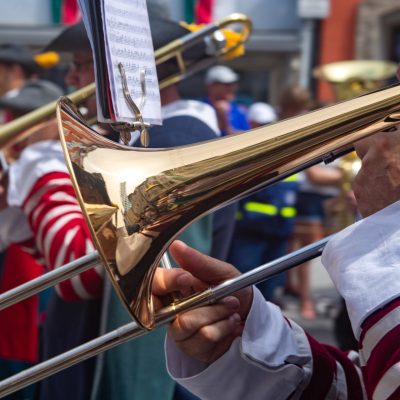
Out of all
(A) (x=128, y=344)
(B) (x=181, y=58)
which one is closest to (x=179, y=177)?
(A) (x=128, y=344)

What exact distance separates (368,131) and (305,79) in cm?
826

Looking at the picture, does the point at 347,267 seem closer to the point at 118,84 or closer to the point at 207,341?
the point at 207,341

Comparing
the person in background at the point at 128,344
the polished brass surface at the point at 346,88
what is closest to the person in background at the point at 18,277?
the person in background at the point at 128,344

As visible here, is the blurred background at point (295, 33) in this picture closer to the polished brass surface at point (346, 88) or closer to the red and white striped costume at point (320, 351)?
the polished brass surface at point (346, 88)

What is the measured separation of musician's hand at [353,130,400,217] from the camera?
1097 mm

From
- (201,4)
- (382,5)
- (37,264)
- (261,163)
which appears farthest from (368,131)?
(382,5)

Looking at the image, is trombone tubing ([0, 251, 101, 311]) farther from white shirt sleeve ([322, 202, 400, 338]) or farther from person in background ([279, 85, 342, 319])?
person in background ([279, 85, 342, 319])

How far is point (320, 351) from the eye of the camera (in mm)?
1346

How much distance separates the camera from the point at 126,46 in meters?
1.29

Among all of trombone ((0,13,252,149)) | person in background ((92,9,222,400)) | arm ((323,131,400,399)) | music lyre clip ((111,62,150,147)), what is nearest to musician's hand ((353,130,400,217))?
arm ((323,131,400,399))

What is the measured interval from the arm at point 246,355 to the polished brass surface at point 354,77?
151 inches

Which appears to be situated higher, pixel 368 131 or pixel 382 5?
pixel 368 131

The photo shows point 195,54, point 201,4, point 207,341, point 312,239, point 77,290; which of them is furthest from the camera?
point 201,4

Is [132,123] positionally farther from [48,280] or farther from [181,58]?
[181,58]
